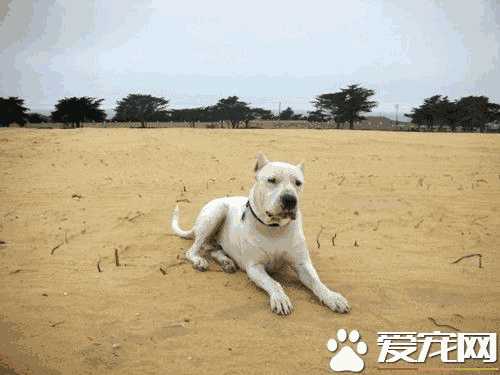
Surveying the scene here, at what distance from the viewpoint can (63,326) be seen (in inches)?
114

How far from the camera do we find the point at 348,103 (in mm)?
40125

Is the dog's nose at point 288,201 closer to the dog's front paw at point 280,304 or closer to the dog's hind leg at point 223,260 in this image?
the dog's front paw at point 280,304

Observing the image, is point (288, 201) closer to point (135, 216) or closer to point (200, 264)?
point (200, 264)

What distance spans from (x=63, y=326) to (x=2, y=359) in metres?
0.43

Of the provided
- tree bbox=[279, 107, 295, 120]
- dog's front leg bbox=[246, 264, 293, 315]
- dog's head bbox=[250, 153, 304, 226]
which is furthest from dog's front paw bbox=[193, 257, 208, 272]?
tree bbox=[279, 107, 295, 120]

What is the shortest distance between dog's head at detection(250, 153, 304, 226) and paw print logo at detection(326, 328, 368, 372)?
0.95 metres

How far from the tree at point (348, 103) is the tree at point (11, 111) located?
2631 centimetres

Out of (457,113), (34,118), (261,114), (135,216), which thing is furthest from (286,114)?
(135,216)

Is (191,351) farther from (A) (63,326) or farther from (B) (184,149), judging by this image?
(B) (184,149)

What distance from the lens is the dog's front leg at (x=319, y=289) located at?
10.2 feet

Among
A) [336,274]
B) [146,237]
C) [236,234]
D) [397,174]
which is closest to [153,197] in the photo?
[146,237]

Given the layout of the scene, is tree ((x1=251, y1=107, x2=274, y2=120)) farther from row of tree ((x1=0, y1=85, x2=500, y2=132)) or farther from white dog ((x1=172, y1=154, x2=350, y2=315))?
white dog ((x1=172, y1=154, x2=350, y2=315))

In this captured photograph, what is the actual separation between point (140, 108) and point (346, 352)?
1511 inches

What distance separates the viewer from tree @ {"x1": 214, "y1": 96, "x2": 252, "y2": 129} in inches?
1559
